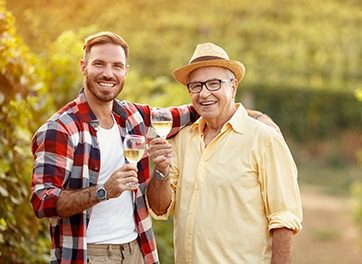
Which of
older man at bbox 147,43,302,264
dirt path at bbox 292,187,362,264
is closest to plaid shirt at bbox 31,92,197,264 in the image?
older man at bbox 147,43,302,264

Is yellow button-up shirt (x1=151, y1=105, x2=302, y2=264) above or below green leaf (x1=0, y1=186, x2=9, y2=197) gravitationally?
below

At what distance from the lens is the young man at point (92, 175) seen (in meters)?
3.99

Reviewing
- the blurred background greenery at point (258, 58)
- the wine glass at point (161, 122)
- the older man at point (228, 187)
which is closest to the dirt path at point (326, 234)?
the blurred background greenery at point (258, 58)

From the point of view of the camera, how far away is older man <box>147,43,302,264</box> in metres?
4.19

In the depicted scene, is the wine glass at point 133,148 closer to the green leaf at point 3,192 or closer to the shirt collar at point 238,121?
the shirt collar at point 238,121

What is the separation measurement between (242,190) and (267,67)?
20.1 meters

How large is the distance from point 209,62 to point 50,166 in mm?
908

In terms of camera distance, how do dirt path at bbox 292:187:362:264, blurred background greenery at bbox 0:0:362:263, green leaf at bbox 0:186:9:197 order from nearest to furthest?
green leaf at bbox 0:186:9:197
blurred background greenery at bbox 0:0:362:263
dirt path at bbox 292:187:362:264

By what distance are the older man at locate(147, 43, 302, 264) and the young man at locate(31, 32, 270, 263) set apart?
21 cm

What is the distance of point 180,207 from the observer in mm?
4352

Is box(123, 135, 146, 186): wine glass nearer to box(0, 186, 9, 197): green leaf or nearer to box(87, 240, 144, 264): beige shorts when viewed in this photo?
box(87, 240, 144, 264): beige shorts

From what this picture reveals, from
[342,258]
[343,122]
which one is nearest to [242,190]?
[342,258]

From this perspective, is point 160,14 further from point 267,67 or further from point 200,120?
point 200,120

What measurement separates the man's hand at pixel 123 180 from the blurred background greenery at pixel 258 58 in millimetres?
2215
